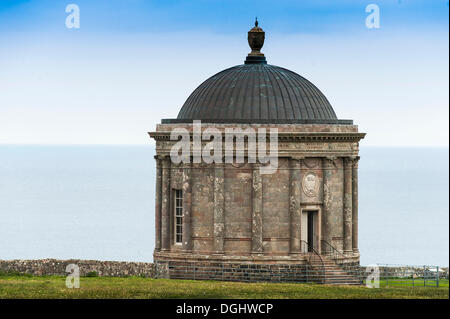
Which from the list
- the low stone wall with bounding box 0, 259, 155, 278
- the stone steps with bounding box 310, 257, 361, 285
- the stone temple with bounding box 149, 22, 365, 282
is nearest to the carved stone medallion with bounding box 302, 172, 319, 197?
the stone temple with bounding box 149, 22, 365, 282

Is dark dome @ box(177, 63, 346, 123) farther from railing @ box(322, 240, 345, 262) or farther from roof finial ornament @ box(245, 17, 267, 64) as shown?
railing @ box(322, 240, 345, 262)

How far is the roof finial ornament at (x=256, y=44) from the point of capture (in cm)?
5919

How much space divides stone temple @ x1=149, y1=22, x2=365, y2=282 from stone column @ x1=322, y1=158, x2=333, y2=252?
0.04 m

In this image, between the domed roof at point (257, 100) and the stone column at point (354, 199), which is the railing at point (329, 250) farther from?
the domed roof at point (257, 100)

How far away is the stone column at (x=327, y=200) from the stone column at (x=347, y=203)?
78 centimetres

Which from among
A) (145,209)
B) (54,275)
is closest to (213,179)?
(54,275)

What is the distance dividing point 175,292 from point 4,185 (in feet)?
445

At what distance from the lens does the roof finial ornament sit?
59188 mm

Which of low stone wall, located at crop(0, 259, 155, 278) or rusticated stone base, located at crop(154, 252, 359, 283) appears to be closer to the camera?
rusticated stone base, located at crop(154, 252, 359, 283)

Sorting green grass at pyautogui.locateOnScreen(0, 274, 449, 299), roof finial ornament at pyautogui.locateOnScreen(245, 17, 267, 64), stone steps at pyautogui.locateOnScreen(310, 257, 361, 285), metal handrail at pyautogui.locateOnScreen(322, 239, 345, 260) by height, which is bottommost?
green grass at pyautogui.locateOnScreen(0, 274, 449, 299)

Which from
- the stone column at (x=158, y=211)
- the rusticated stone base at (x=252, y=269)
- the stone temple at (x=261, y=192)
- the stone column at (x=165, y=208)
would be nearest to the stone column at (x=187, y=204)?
the stone temple at (x=261, y=192)

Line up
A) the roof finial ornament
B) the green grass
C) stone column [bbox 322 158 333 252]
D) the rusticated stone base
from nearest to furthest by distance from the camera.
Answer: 1. the green grass
2. the rusticated stone base
3. stone column [bbox 322 158 333 252]
4. the roof finial ornament
